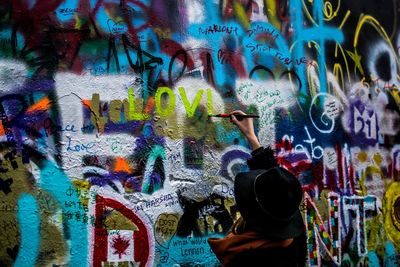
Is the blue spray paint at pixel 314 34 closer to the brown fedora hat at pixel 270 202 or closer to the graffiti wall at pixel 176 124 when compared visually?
the graffiti wall at pixel 176 124

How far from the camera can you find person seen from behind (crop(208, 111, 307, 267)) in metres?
2.64

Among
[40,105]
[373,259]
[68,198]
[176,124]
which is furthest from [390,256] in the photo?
[40,105]

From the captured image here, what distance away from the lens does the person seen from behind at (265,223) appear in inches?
104

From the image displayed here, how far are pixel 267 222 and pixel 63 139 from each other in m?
2.10

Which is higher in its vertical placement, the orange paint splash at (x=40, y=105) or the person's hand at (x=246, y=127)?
the orange paint splash at (x=40, y=105)

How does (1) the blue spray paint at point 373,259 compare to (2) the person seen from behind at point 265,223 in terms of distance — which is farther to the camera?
(1) the blue spray paint at point 373,259

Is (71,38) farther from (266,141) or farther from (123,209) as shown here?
(266,141)

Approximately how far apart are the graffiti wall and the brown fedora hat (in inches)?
72.1

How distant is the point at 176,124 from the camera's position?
4.57 metres

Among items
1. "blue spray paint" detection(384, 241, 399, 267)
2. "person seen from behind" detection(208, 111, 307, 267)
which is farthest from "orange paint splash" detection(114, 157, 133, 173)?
"blue spray paint" detection(384, 241, 399, 267)

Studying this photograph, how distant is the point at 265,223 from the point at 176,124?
2.05 metres

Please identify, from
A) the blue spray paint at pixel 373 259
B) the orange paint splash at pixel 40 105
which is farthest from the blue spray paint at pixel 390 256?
the orange paint splash at pixel 40 105

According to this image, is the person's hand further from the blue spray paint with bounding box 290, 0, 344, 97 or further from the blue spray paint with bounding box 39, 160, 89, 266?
the blue spray paint with bounding box 290, 0, 344, 97

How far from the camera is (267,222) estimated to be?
8.70ft
